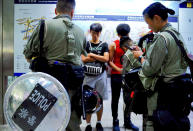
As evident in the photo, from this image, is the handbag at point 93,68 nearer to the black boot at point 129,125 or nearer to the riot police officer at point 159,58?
the black boot at point 129,125

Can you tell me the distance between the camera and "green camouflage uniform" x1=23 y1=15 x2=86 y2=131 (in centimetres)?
185

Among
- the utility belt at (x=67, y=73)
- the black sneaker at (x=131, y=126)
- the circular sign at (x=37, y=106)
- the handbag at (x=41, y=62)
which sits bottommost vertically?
the black sneaker at (x=131, y=126)

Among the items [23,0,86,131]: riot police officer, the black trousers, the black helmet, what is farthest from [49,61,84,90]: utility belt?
the black trousers

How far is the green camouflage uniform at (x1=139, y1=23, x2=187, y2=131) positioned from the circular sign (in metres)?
0.71

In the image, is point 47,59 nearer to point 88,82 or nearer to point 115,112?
point 88,82

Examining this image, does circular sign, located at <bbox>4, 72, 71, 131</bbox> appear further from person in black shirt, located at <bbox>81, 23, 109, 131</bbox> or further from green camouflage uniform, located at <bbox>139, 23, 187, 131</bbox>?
person in black shirt, located at <bbox>81, 23, 109, 131</bbox>

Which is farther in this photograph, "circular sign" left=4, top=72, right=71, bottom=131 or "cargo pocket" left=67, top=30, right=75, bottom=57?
"cargo pocket" left=67, top=30, right=75, bottom=57

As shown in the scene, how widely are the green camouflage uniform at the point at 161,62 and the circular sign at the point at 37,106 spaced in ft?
2.34

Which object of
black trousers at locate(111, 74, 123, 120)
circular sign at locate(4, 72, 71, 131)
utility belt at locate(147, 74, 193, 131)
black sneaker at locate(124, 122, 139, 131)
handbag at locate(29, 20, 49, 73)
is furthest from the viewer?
black sneaker at locate(124, 122, 139, 131)

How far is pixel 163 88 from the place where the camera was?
1.75 m

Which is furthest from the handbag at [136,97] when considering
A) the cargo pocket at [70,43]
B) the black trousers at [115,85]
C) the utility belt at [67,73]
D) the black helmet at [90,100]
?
the black trousers at [115,85]

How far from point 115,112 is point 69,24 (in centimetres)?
181

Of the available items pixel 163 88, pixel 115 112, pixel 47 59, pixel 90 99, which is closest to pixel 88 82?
pixel 115 112

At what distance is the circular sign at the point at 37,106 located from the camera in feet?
4.90
